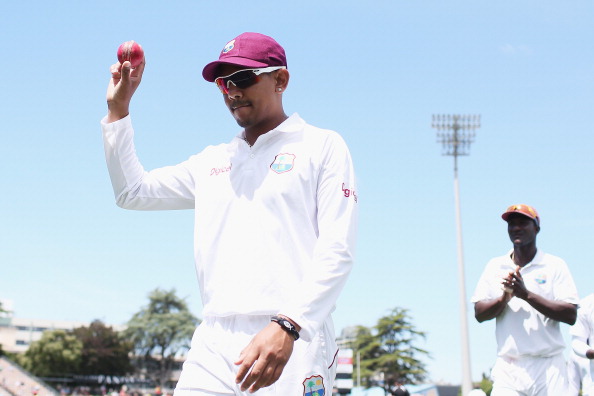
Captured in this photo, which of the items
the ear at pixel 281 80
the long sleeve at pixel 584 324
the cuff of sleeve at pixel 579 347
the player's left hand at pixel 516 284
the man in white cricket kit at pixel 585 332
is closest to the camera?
the ear at pixel 281 80

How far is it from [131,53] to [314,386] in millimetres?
1926

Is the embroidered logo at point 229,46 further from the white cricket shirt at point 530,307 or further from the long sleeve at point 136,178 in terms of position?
the white cricket shirt at point 530,307

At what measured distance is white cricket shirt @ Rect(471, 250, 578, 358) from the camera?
22.3 feet

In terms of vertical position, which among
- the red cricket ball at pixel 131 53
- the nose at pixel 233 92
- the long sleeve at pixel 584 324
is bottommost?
the long sleeve at pixel 584 324

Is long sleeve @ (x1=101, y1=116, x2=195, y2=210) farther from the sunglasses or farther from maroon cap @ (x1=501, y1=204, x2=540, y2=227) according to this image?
maroon cap @ (x1=501, y1=204, x2=540, y2=227)

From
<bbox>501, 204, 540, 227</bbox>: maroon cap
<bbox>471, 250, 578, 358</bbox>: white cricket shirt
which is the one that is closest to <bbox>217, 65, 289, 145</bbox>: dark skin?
<bbox>471, 250, 578, 358</bbox>: white cricket shirt

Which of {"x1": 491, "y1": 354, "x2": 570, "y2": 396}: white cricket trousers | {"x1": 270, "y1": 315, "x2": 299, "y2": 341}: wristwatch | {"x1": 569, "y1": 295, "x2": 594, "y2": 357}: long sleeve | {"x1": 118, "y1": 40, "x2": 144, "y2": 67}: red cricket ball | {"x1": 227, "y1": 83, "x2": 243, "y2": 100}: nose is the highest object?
{"x1": 118, "y1": 40, "x2": 144, "y2": 67}: red cricket ball

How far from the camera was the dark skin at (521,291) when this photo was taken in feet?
21.8

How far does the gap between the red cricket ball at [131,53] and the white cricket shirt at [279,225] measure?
26.6 inches

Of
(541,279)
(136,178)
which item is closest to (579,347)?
(541,279)

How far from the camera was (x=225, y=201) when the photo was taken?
→ 3.46 meters

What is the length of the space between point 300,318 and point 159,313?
288 feet

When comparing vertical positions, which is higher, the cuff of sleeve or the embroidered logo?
the embroidered logo

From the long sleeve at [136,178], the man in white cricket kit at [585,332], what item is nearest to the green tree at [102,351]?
the man in white cricket kit at [585,332]
